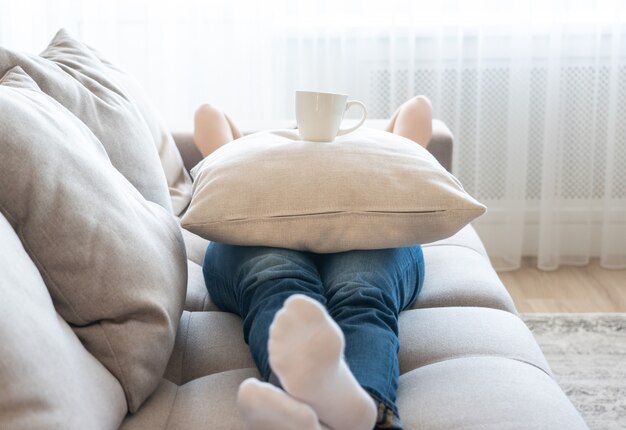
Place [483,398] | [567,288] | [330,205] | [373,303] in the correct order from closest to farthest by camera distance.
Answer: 1. [483,398]
2. [373,303]
3. [330,205]
4. [567,288]

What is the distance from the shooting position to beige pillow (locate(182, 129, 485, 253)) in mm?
1306

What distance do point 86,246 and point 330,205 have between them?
39 centimetres

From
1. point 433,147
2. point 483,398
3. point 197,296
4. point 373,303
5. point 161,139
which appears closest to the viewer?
point 483,398

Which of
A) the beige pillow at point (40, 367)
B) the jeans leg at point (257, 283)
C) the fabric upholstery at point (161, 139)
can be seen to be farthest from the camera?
the fabric upholstery at point (161, 139)

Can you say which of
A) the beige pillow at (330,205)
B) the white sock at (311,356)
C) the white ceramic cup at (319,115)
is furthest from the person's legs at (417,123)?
the white sock at (311,356)

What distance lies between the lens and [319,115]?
148cm

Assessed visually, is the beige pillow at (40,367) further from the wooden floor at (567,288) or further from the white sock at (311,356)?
the wooden floor at (567,288)

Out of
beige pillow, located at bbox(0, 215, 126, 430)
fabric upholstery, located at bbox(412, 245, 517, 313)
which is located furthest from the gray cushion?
beige pillow, located at bbox(0, 215, 126, 430)

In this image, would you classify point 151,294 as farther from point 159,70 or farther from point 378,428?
point 159,70

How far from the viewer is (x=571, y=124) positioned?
2906 millimetres

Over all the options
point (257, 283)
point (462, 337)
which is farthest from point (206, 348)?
point (462, 337)

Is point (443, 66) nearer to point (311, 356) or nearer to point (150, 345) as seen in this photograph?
point (150, 345)

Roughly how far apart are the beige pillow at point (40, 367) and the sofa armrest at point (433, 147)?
43.1 inches

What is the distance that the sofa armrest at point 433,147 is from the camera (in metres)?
2.06
